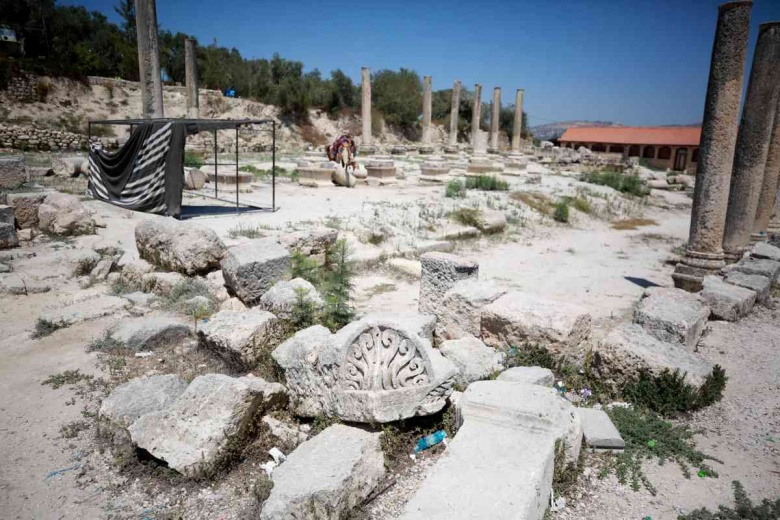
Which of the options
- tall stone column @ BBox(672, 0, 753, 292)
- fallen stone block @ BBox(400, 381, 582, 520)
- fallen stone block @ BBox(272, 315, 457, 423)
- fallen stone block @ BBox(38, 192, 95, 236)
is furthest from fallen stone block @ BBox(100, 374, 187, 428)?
tall stone column @ BBox(672, 0, 753, 292)

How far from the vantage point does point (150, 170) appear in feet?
33.4

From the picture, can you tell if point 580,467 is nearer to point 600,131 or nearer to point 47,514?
point 47,514

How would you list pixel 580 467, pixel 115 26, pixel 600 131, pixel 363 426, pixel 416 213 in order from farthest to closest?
pixel 600 131, pixel 115 26, pixel 416 213, pixel 363 426, pixel 580 467

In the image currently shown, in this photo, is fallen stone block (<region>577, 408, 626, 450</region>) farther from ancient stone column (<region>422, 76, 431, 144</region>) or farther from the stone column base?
ancient stone column (<region>422, 76, 431, 144</region>)

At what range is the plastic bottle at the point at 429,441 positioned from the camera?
11.6ft

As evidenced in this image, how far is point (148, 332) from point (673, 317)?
547 centimetres

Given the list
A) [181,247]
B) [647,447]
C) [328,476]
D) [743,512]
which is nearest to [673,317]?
[647,447]

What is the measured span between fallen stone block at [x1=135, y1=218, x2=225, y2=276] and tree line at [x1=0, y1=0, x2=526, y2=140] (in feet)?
73.6

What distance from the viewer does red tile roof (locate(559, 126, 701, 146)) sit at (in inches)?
1527

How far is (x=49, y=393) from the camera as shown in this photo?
4062 mm

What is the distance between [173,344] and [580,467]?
12.9ft

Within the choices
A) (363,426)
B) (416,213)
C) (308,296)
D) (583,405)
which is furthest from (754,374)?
(416,213)

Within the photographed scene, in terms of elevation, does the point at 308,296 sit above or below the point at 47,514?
above

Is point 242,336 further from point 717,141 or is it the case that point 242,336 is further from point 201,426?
point 717,141
